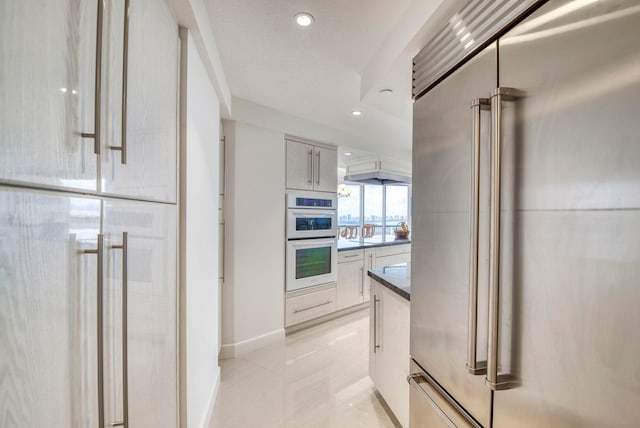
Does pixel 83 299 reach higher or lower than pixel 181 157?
lower

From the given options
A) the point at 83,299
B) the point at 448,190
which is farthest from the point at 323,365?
the point at 83,299

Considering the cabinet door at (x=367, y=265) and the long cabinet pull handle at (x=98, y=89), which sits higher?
the long cabinet pull handle at (x=98, y=89)

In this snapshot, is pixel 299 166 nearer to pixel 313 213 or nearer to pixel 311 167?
pixel 311 167

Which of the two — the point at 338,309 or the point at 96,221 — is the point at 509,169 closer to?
the point at 96,221

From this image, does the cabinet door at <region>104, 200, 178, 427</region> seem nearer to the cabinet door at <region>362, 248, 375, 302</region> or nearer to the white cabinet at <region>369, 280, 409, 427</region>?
the white cabinet at <region>369, 280, 409, 427</region>

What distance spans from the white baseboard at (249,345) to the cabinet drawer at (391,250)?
6.61 ft

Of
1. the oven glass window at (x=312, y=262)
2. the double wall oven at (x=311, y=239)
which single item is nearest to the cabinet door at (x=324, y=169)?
the double wall oven at (x=311, y=239)

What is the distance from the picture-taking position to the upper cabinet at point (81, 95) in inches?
17.4

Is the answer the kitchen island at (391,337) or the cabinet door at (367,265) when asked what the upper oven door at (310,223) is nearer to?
the cabinet door at (367,265)

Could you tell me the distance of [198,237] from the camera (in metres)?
1.63

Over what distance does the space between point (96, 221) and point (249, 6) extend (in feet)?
4.62

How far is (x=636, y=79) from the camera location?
0.52 m

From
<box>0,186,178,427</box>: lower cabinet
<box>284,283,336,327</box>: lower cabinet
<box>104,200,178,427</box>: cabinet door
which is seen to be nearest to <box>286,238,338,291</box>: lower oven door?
<box>284,283,336,327</box>: lower cabinet

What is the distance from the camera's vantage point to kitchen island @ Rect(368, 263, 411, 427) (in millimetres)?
1657
